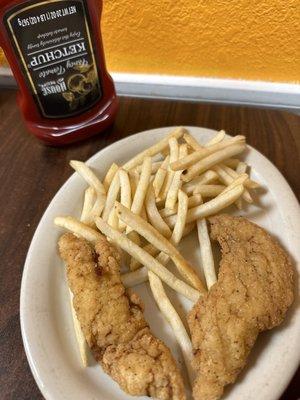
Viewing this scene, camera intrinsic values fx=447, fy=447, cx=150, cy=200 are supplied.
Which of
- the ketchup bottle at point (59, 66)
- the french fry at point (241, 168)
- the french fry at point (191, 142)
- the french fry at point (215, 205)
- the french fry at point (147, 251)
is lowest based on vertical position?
the french fry at point (147, 251)

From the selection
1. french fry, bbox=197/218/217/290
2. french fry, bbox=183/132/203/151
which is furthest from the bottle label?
french fry, bbox=197/218/217/290

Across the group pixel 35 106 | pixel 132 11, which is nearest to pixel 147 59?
pixel 132 11

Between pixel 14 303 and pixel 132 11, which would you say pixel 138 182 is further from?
pixel 132 11

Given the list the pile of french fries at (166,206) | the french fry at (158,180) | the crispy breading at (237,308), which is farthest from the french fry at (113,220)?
the crispy breading at (237,308)

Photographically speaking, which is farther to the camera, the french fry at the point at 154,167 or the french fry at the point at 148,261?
the french fry at the point at 154,167

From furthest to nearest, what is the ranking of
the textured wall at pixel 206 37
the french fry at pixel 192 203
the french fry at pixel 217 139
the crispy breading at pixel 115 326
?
the textured wall at pixel 206 37 → the french fry at pixel 217 139 → the french fry at pixel 192 203 → the crispy breading at pixel 115 326

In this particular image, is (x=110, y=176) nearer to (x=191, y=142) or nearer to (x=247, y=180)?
(x=191, y=142)

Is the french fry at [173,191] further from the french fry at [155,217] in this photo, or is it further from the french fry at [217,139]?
the french fry at [217,139]
